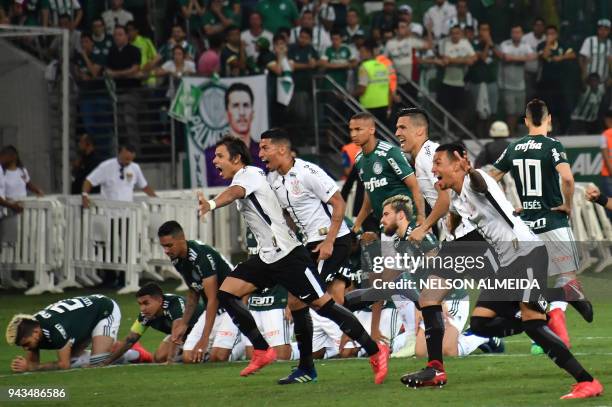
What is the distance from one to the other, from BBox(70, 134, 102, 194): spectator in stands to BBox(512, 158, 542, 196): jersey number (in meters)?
10.6

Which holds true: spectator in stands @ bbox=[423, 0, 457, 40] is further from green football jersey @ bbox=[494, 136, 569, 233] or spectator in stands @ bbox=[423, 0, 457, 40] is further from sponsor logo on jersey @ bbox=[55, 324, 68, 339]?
sponsor logo on jersey @ bbox=[55, 324, 68, 339]

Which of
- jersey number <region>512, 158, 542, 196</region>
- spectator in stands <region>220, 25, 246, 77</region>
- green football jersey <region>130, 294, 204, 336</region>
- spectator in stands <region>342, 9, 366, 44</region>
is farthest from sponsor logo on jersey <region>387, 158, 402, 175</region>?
spectator in stands <region>342, 9, 366, 44</region>

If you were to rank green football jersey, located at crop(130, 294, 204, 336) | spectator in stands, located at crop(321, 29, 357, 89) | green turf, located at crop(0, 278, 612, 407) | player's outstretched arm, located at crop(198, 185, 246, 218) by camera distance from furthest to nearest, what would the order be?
spectator in stands, located at crop(321, 29, 357, 89), green football jersey, located at crop(130, 294, 204, 336), player's outstretched arm, located at crop(198, 185, 246, 218), green turf, located at crop(0, 278, 612, 407)

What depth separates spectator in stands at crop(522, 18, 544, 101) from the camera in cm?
2327

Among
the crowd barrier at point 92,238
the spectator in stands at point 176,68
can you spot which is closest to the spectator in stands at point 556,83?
the crowd barrier at point 92,238

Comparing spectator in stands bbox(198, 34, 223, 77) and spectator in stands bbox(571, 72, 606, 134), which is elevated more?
spectator in stands bbox(198, 34, 223, 77)

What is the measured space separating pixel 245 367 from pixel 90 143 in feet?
33.3

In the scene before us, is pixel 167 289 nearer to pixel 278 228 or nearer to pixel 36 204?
pixel 36 204

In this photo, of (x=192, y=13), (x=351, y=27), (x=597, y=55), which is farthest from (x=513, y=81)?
(x=192, y=13)

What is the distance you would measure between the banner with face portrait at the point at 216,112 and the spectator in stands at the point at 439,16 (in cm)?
409

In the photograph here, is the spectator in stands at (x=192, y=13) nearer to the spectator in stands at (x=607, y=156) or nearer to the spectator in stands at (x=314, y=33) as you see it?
the spectator in stands at (x=314, y=33)

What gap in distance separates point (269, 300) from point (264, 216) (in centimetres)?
234

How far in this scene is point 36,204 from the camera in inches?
821

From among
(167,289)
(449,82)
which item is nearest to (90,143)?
(167,289)
